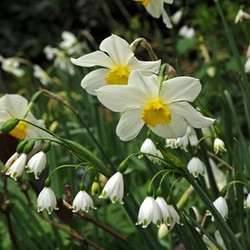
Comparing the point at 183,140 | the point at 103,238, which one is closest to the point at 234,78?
the point at 103,238

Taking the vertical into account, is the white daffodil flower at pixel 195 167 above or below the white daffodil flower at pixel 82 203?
below

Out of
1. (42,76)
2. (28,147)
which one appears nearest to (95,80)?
(28,147)

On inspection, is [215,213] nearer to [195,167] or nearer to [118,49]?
[195,167]

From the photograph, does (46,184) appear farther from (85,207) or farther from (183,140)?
(183,140)

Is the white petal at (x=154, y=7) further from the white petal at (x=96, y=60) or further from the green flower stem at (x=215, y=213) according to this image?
the green flower stem at (x=215, y=213)

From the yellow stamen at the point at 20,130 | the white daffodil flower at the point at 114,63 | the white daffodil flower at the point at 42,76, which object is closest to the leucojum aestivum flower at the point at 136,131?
the white daffodil flower at the point at 114,63

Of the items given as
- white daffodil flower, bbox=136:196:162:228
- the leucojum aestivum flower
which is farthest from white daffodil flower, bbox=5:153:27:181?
white daffodil flower, bbox=136:196:162:228
